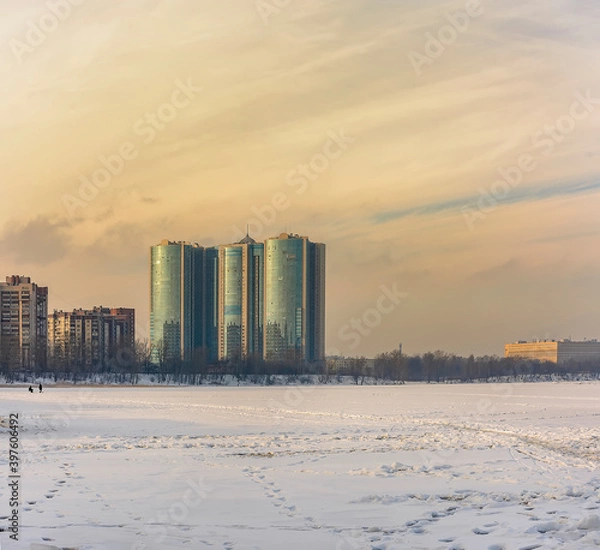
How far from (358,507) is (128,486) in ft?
12.3

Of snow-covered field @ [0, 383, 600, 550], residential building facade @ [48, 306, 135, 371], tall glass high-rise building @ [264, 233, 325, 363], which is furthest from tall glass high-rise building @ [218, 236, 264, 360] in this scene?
snow-covered field @ [0, 383, 600, 550]

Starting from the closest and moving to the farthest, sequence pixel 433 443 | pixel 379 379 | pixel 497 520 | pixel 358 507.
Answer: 1. pixel 497 520
2. pixel 358 507
3. pixel 433 443
4. pixel 379 379

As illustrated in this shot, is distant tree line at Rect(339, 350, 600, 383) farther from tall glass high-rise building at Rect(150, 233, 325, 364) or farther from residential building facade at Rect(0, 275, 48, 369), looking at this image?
residential building facade at Rect(0, 275, 48, 369)

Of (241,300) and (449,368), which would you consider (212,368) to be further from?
(449,368)

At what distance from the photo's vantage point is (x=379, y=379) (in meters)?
121

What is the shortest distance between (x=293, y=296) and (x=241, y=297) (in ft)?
29.9

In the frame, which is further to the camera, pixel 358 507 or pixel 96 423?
pixel 96 423

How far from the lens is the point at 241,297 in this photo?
396ft

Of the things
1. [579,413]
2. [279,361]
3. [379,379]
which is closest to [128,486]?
[579,413]

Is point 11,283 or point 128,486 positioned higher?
point 11,283

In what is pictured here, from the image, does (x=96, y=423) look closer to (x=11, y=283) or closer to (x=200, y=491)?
(x=200, y=491)

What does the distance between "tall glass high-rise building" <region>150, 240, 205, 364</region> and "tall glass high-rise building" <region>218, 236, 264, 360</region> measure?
4.94 m

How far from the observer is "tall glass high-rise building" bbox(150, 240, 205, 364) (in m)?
121

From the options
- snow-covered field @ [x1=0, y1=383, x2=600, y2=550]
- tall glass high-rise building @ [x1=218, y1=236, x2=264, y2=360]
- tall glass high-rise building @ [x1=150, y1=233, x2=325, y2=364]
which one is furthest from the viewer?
tall glass high-rise building @ [x1=218, y1=236, x2=264, y2=360]
